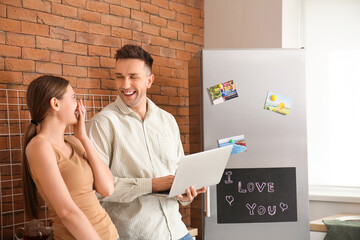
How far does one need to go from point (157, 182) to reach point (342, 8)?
2.29 meters

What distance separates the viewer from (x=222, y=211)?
9.37ft

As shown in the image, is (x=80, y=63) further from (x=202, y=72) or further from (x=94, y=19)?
(x=202, y=72)

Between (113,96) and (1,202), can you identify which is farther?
(113,96)

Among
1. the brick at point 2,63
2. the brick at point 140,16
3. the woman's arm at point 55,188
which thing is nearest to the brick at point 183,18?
the brick at point 140,16

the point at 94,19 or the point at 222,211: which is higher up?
the point at 94,19

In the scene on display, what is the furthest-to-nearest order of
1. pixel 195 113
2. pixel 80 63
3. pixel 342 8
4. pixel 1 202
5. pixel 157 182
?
pixel 342 8
pixel 195 113
pixel 80 63
pixel 1 202
pixel 157 182

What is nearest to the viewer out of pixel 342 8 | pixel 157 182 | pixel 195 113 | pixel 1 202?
pixel 157 182

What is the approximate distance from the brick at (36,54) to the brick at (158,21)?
946mm

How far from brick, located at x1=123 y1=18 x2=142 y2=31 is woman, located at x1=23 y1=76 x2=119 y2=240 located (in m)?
1.38

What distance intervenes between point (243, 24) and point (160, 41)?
70 cm

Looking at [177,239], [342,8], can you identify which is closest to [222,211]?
[177,239]

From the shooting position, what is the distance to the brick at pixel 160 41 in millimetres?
3325

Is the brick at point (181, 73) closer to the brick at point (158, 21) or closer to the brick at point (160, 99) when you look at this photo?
the brick at point (160, 99)

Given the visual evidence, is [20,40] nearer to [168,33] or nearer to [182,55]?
[168,33]
